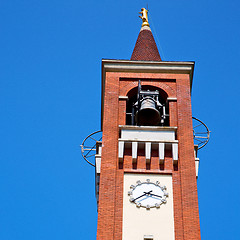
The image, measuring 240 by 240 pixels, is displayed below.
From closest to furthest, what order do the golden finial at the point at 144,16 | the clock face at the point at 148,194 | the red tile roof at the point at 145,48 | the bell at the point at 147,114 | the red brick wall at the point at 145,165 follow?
the red brick wall at the point at 145,165 < the clock face at the point at 148,194 < the bell at the point at 147,114 < the red tile roof at the point at 145,48 < the golden finial at the point at 144,16

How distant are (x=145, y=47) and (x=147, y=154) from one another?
27.0 feet

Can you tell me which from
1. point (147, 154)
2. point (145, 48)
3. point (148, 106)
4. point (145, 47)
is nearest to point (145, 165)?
point (147, 154)

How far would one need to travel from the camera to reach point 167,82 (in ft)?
95.3

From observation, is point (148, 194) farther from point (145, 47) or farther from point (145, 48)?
point (145, 47)

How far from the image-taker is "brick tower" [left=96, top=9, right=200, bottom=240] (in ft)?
77.8

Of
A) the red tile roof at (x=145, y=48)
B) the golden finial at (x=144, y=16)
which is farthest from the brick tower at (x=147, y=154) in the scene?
the golden finial at (x=144, y=16)

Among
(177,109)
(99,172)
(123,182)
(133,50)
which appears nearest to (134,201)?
(123,182)

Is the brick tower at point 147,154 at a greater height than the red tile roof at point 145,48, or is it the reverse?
the red tile roof at point 145,48

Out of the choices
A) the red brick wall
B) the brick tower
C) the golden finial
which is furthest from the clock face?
the golden finial

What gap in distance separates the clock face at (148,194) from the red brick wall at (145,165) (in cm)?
42

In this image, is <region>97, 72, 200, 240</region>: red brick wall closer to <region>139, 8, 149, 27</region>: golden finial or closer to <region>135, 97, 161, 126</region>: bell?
<region>135, 97, 161, 126</region>: bell

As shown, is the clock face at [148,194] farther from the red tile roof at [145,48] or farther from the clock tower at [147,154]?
the red tile roof at [145,48]

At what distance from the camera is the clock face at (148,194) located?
79.9ft

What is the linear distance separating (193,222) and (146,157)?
3244 millimetres
